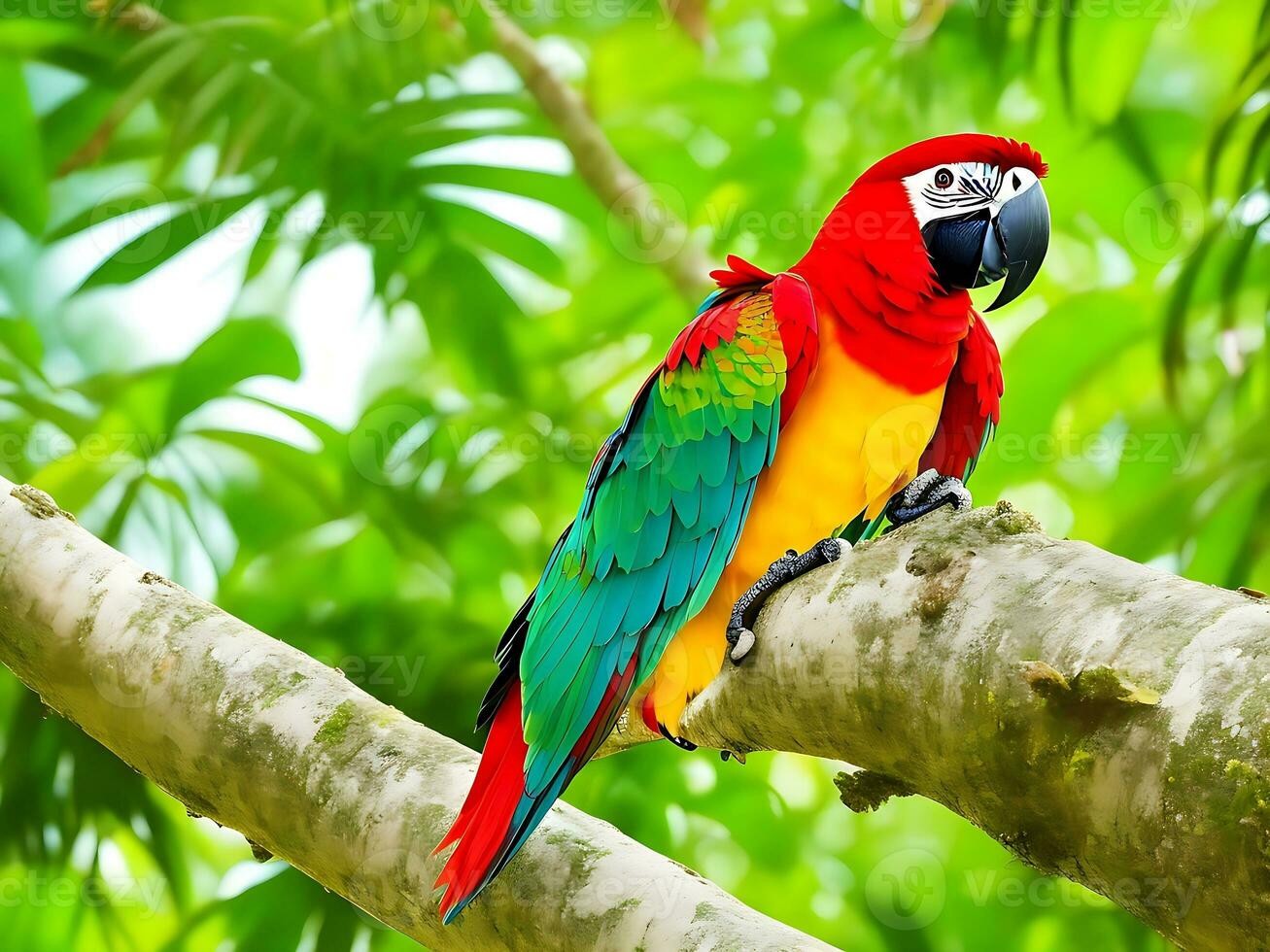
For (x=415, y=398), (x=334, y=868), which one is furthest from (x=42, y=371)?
(x=334, y=868)

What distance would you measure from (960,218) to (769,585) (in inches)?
21.3

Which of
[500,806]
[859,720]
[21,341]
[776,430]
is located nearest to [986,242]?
[776,430]

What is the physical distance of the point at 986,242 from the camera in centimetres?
131

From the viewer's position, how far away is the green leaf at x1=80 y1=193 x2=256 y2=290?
2791 millimetres

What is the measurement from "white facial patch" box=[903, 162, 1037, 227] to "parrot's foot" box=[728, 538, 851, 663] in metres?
0.47

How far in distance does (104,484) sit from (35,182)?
43.0 inches

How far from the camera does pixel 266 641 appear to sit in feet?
4.19

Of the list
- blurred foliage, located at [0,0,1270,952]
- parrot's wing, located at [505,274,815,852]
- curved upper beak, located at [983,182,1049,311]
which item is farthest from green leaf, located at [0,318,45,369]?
curved upper beak, located at [983,182,1049,311]

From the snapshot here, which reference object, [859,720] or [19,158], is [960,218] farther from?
[19,158]

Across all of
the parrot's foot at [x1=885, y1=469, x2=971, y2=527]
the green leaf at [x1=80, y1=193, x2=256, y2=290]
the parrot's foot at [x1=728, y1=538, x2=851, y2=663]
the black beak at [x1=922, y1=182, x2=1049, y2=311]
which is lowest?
the parrot's foot at [x1=728, y1=538, x2=851, y2=663]

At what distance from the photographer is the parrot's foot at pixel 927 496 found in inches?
46.7

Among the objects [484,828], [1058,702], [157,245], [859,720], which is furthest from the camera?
[157,245]

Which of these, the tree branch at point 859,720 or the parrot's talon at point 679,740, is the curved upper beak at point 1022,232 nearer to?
the tree branch at point 859,720

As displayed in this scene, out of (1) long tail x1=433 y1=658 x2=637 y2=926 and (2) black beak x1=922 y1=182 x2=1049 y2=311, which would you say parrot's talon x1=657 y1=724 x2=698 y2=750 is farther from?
(2) black beak x1=922 y1=182 x2=1049 y2=311
